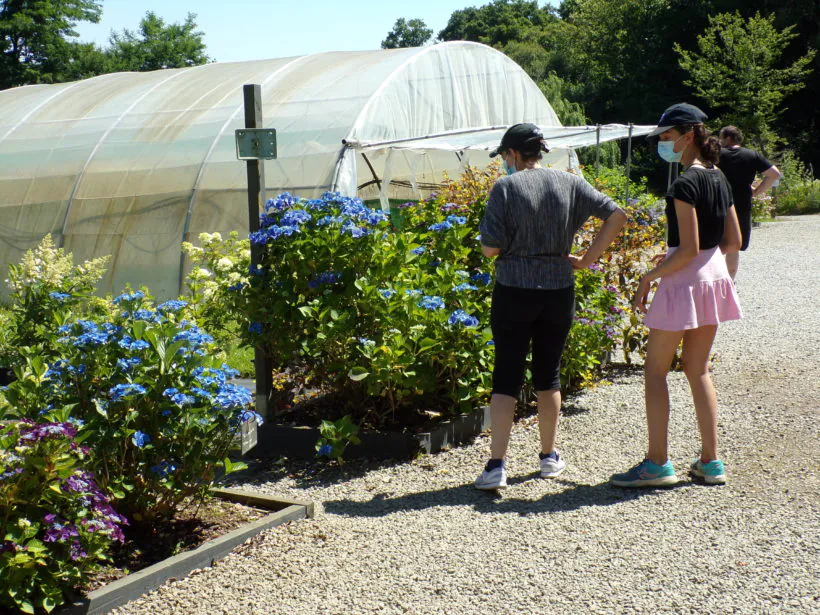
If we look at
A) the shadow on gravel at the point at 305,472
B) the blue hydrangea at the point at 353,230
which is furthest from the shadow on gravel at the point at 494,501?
the blue hydrangea at the point at 353,230

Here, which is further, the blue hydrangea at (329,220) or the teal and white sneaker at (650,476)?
the blue hydrangea at (329,220)

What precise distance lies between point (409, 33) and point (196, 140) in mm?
81748

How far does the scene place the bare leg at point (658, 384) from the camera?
437 centimetres

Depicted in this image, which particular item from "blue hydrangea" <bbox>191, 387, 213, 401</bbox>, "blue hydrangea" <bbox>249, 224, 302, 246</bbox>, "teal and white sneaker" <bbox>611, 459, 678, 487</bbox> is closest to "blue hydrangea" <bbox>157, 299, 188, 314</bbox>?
"blue hydrangea" <bbox>191, 387, 213, 401</bbox>

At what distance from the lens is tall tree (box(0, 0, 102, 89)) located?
3722 cm

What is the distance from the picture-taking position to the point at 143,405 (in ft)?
12.1

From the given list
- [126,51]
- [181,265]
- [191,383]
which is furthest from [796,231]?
[126,51]

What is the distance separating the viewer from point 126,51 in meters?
44.7

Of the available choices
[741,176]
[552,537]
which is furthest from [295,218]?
[741,176]

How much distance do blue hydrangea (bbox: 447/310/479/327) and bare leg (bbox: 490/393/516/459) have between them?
84 centimetres

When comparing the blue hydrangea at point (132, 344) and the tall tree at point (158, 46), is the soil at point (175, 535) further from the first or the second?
the tall tree at point (158, 46)

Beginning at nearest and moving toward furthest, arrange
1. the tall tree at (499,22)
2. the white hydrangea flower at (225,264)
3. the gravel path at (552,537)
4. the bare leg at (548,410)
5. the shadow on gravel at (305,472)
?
the gravel path at (552,537) → the bare leg at (548,410) → the shadow on gravel at (305,472) → the white hydrangea flower at (225,264) → the tall tree at (499,22)

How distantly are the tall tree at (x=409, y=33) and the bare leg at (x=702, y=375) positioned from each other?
88.3 meters

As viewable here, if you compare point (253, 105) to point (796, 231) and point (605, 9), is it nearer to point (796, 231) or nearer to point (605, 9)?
point (796, 231)
